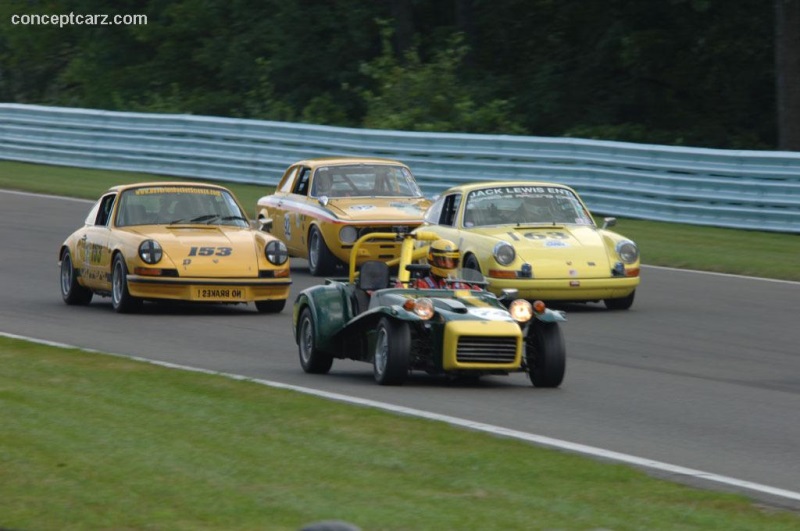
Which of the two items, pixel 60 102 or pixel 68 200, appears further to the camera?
pixel 60 102

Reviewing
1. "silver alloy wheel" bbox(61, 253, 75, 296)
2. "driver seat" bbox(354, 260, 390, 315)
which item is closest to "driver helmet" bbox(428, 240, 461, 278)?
"driver seat" bbox(354, 260, 390, 315)

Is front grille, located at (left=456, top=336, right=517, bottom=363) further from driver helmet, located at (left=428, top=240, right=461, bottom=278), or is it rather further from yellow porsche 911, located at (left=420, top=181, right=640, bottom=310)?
yellow porsche 911, located at (left=420, top=181, right=640, bottom=310)

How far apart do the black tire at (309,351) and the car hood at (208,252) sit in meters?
3.19

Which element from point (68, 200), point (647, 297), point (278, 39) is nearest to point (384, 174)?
point (647, 297)

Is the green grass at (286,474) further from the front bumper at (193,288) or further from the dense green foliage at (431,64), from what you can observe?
the dense green foliage at (431,64)

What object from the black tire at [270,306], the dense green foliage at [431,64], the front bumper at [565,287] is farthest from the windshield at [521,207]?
the dense green foliage at [431,64]

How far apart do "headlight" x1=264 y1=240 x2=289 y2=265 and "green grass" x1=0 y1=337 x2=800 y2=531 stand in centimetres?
547

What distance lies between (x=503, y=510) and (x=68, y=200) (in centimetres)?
2072

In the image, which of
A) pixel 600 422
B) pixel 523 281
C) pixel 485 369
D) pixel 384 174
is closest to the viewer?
pixel 600 422

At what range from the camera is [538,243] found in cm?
1592

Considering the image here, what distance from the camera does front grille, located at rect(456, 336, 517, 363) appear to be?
10.6 meters

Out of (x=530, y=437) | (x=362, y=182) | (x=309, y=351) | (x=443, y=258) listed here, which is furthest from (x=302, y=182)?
(x=530, y=437)

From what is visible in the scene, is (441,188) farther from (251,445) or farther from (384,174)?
(251,445)

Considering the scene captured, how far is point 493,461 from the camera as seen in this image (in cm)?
801
